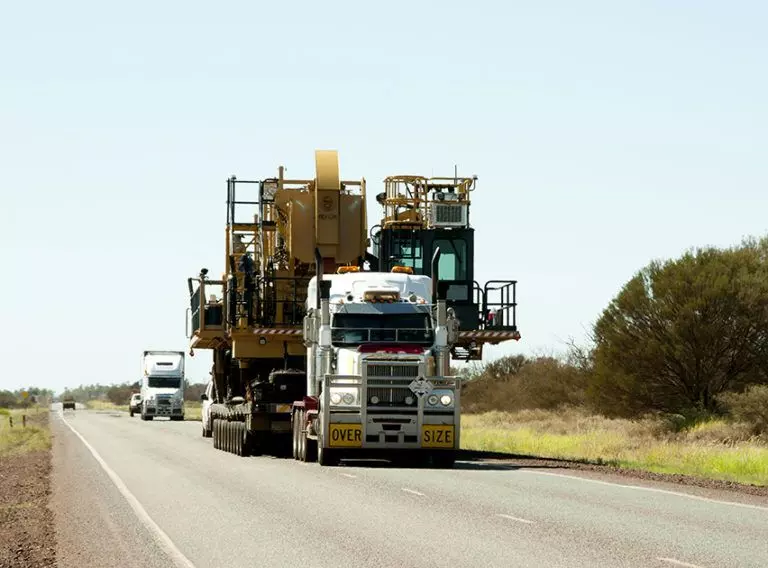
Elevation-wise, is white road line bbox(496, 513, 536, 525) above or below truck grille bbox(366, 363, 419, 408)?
below

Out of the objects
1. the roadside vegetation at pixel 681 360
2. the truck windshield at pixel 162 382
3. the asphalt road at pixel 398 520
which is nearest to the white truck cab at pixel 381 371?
the asphalt road at pixel 398 520

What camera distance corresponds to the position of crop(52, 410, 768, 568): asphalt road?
1339cm

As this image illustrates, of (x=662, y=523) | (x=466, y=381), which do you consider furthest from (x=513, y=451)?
(x=466, y=381)

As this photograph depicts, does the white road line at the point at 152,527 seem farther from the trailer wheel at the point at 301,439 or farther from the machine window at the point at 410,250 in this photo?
the machine window at the point at 410,250

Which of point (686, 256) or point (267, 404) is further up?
point (686, 256)

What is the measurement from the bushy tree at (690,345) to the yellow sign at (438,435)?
20888mm

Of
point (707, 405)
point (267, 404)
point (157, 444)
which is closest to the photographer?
point (267, 404)

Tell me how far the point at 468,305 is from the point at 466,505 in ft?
52.6

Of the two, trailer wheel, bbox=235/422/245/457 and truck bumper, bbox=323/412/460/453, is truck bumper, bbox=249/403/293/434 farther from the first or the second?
truck bumper, bbox=323/412/460/453

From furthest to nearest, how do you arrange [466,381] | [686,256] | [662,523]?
[466,381] → [686,256] → [662,523]

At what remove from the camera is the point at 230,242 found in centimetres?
3884

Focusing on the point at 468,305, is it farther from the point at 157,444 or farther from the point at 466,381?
the point at 466,381

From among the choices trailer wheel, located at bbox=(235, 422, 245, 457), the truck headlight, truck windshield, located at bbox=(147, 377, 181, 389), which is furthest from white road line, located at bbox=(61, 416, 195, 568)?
truck windshield, located at bbox=(147, 377, 181, 389)

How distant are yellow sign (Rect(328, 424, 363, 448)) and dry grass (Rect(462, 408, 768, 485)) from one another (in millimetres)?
5610
